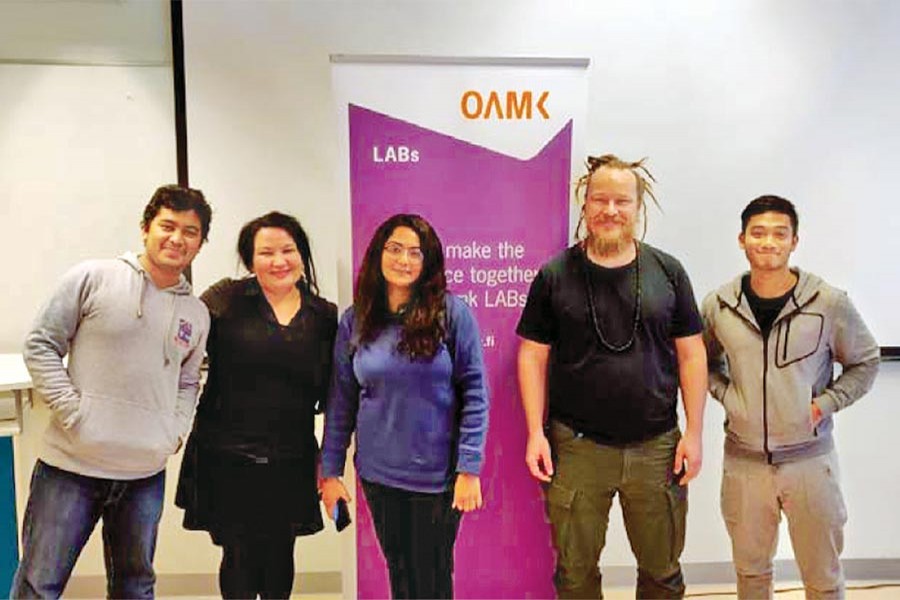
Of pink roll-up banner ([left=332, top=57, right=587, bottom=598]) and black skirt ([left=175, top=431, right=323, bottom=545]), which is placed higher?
pink roll-up banner ([left=332, top=57, right=587, bottom=598])

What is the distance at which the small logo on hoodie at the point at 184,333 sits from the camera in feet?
6.99

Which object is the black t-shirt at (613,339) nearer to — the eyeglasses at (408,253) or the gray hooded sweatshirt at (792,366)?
the gray hooded sweatshirt at (792,366)

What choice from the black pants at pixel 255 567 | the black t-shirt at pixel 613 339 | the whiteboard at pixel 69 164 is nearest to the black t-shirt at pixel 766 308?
the black t-shirt at pixel 613 339

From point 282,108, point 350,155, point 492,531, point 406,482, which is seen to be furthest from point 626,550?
point 282,108

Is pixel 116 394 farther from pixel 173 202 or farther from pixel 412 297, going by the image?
pixel 412 297

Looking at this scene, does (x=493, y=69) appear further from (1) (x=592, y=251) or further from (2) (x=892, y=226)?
(2) (x=892, y=226)

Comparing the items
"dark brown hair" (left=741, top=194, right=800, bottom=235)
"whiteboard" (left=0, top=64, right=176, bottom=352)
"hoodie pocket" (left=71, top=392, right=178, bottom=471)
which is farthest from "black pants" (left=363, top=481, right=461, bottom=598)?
"whiteboard" (left=0, top=64, right=176, bottom=352)

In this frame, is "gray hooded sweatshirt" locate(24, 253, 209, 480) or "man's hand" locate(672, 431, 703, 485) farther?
"man's hand" locate(672, 431, 703, 485)

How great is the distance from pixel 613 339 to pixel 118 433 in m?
1.36

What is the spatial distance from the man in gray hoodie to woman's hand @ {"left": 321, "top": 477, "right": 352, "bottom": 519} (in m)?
0.43

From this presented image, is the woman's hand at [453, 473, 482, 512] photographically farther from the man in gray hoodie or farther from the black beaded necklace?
the man in gray hoodie

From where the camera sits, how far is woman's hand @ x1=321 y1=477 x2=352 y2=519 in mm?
2293

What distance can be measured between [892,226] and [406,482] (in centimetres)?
218

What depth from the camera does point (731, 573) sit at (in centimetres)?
316
